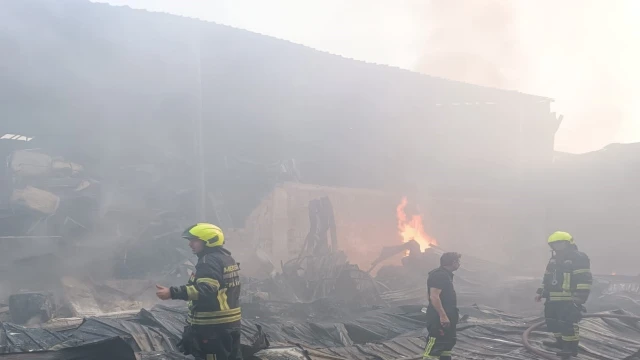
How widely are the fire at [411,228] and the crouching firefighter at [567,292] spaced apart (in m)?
12.1

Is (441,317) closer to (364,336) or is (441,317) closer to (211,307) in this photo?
(211,307)

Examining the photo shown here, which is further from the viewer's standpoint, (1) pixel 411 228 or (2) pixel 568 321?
(1) pixel 411 228

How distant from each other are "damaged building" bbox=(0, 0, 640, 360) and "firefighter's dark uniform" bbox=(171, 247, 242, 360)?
3.98ft

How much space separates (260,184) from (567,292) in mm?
10882

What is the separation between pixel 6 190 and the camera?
1448cm

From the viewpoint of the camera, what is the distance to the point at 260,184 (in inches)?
652

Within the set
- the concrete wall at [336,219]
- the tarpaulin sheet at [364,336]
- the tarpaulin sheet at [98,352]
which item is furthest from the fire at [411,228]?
the tarpaulin sheet at [98,352]

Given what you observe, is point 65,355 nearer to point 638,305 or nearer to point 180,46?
point 638,305

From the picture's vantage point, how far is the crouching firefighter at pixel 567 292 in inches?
271

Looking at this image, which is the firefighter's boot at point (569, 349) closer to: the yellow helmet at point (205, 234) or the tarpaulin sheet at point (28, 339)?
the yellow helmet at point (205, 234)

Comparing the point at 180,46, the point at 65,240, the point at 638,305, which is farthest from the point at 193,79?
the point at 638,305

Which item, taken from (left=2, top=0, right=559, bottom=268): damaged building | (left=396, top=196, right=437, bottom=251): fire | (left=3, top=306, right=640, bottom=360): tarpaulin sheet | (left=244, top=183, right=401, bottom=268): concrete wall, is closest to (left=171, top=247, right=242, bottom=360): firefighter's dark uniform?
(left=3, top=306, right=640, bottom=360): tarpaulin sheet

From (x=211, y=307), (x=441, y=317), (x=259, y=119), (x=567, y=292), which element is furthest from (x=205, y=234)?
(x=259, y=119)

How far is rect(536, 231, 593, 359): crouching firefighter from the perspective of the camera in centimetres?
688
